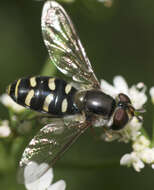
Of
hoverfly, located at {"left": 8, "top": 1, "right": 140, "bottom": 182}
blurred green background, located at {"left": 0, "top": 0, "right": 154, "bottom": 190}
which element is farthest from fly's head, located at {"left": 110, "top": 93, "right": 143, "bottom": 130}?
blurred green background, located at {"left": 0, "top": 0, "right": 154, "bottom": 190}

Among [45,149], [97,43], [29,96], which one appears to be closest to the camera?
[45,149]

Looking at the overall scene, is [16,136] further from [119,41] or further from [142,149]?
[119,41]

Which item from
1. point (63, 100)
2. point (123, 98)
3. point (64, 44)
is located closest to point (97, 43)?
point (64, 44)

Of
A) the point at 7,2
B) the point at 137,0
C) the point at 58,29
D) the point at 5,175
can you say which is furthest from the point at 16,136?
the point at 137,0

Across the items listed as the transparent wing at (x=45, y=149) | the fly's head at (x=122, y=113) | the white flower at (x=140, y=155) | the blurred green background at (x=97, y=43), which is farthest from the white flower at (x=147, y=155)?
the blurred green background at (x=97, y=43)

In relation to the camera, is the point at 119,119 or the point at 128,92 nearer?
the point at 119,119

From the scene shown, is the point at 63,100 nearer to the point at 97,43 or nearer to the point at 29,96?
the point at 29,96
